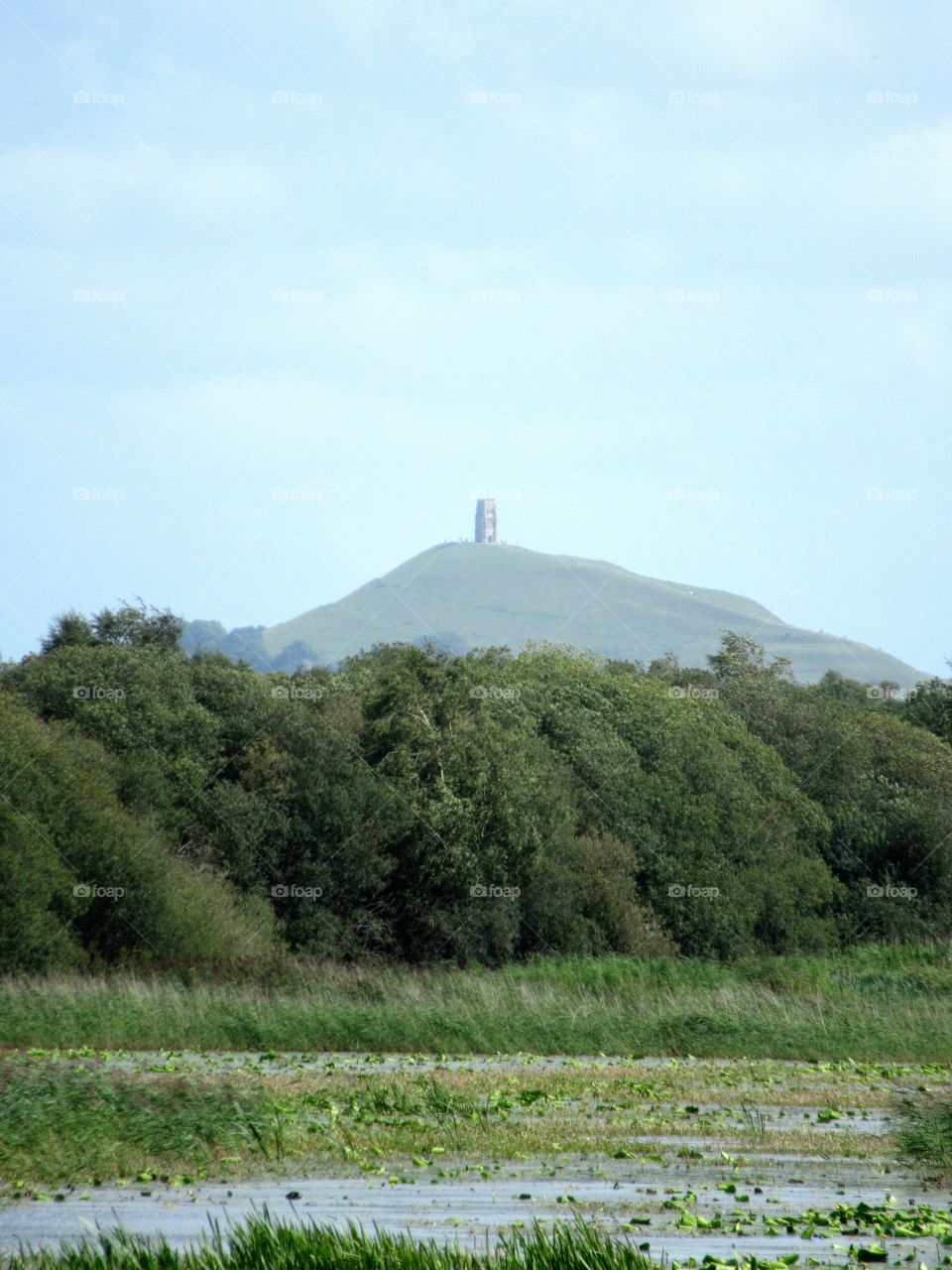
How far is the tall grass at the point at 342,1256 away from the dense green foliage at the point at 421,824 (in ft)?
90.8

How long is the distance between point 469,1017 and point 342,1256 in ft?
59.8

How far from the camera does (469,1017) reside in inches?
1036

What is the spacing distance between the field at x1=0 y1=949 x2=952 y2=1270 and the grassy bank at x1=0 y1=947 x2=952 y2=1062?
8 centimetres

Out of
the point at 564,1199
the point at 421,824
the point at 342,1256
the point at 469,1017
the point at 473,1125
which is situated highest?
the point at 342,1256

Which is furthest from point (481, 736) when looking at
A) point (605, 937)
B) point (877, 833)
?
point (877, 833)

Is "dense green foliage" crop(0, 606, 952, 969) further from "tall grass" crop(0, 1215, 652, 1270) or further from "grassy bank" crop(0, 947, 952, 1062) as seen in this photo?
"tall grass" crop(0, 1215, 652, 1270)

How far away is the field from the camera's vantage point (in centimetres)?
1065

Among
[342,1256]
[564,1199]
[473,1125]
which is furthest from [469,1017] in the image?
[342,1256]

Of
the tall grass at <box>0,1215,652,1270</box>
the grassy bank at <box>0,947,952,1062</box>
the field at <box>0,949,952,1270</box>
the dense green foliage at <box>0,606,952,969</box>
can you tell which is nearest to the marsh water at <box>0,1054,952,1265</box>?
the field at <box>0,949,952,1270</box>

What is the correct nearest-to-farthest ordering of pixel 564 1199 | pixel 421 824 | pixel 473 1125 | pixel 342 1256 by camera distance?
1. pixel 342 1256
2. pixel 564 1199
3. pixel 473 1125
4. pixel 421 824

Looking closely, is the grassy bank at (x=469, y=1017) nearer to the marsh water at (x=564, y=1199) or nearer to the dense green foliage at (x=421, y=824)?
the dense green foliage at (x=421, y=824)

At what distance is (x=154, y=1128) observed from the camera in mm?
14023

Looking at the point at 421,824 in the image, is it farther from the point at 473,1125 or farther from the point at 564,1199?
the point at 564,1199

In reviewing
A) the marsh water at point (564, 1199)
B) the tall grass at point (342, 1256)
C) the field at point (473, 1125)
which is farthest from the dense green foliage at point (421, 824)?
the tall grass at point (342, 1256)
